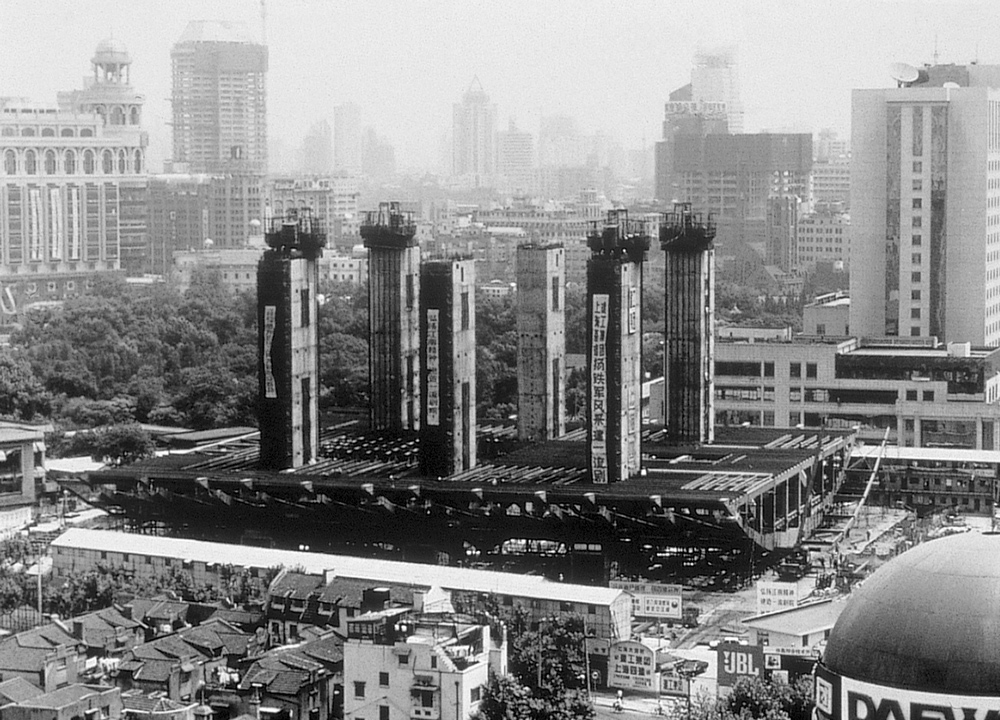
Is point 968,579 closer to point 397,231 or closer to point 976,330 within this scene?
point 397,231

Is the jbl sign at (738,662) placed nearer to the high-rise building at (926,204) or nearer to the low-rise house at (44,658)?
the low-rise house at (44,658)

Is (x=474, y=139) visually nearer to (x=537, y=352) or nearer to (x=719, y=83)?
(x=719, y=83)

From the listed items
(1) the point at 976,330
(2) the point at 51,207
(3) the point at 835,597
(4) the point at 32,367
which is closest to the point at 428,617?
(3) the point at 835,597

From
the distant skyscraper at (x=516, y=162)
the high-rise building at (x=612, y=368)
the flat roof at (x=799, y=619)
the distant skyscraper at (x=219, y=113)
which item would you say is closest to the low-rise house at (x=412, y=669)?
the flat roof at (x=799, y=619)

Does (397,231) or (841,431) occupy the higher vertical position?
(397,231)

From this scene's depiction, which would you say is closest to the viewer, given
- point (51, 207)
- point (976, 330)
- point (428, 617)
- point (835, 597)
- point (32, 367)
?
point (428, 617)
